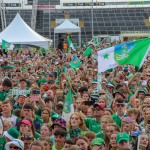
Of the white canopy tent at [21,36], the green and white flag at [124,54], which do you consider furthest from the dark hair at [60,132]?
the white canopy tent at [21,36]

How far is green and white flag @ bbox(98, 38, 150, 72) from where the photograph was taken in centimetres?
1332

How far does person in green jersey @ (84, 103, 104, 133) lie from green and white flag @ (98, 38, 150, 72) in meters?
3.47

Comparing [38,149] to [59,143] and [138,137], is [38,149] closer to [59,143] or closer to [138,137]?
[59,143]

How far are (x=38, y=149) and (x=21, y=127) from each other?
1.47 m

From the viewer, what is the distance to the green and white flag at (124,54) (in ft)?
43.7

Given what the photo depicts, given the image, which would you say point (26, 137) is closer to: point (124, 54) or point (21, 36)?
point (124, 54)

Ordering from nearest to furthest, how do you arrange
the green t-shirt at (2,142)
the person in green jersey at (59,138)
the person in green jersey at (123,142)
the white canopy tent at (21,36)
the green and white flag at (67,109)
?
the person in green jersey at (123,142) < the person in green jersey at (59,138) < the green t-shirt at (2,142) < the green and white flag at (67,109) < the white canopy tent at (21,36)

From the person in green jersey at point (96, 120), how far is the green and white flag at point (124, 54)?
137 inches

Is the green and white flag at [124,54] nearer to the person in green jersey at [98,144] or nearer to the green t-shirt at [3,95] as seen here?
the green t-shirt at [3,95]

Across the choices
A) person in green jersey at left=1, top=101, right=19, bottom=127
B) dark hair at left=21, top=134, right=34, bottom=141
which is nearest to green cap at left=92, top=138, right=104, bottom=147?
dark hair at left=21, top=134, right=34, bottom=141

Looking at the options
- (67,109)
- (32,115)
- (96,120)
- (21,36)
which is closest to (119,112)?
(96,120)

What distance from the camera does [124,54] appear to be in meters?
13.7

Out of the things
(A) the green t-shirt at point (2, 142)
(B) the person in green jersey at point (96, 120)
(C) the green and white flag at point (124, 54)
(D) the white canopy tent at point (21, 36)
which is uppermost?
(D) the white canopy tent at point (21, 36)

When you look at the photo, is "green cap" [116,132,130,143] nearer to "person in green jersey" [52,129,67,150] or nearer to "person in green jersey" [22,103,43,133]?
"person in green jersey" [52,129,67,150]
